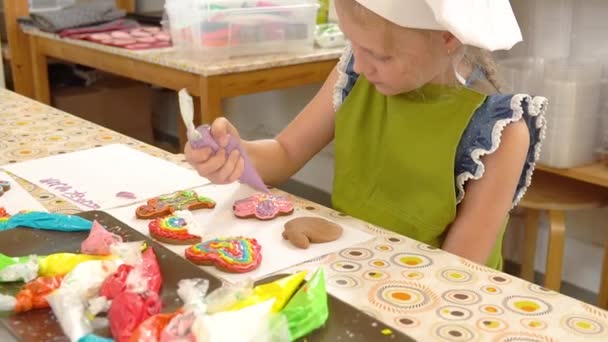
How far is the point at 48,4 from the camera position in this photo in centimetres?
276

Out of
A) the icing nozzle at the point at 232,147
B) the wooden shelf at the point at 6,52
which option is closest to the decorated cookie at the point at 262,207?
the icing nozzle at the point at 232,147

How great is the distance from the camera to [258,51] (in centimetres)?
195

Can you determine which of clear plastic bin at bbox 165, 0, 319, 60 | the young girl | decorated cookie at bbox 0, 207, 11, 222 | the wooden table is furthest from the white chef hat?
clear plastic bin at bbox 165, 0, 319, 60

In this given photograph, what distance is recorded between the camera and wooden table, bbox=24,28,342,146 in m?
1.78

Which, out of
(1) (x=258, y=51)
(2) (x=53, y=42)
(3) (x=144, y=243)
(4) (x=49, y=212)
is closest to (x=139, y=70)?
(1) (x=258, y=51)

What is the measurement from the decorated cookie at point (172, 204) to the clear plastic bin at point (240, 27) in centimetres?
105

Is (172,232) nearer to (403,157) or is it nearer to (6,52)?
(403,157)

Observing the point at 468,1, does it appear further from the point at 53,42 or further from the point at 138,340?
the point at 53,42

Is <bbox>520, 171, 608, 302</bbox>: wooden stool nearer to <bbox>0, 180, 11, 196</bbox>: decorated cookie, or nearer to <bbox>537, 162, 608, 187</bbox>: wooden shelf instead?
<bbox>537, 162, 608, 187</bbox>: wooden shelf

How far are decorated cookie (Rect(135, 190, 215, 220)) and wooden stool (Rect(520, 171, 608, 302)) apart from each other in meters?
0.96

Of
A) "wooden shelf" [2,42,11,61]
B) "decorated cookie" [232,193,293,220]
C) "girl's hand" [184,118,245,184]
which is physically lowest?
"wooden shelf" [2,42,11,61]

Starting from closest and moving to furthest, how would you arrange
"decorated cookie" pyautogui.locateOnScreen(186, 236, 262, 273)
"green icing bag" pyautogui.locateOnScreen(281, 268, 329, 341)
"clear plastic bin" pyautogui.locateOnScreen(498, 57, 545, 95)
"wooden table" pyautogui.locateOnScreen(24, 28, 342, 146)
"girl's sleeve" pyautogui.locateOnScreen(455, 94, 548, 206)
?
"green icing bag" pyautogui.locateOnScreen(281, 268, 329, 341) → "decorated cookie" pyautogui.locateOnScreen(186, 236, 262, 273) → "girl's sleeve" pyautogui.locateOnScreen(455, 94, 548, 206) → "clear plastic bin" pyautogui.locateOnScreen(498, 57, 545, 95) → "wooden table" pyautogui.locateOnScreen(24, 28, 342, 146)

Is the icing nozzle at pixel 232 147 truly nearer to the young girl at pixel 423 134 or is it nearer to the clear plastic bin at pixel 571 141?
the young girl at pixel 423 134

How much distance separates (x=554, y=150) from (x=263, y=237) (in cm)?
107
